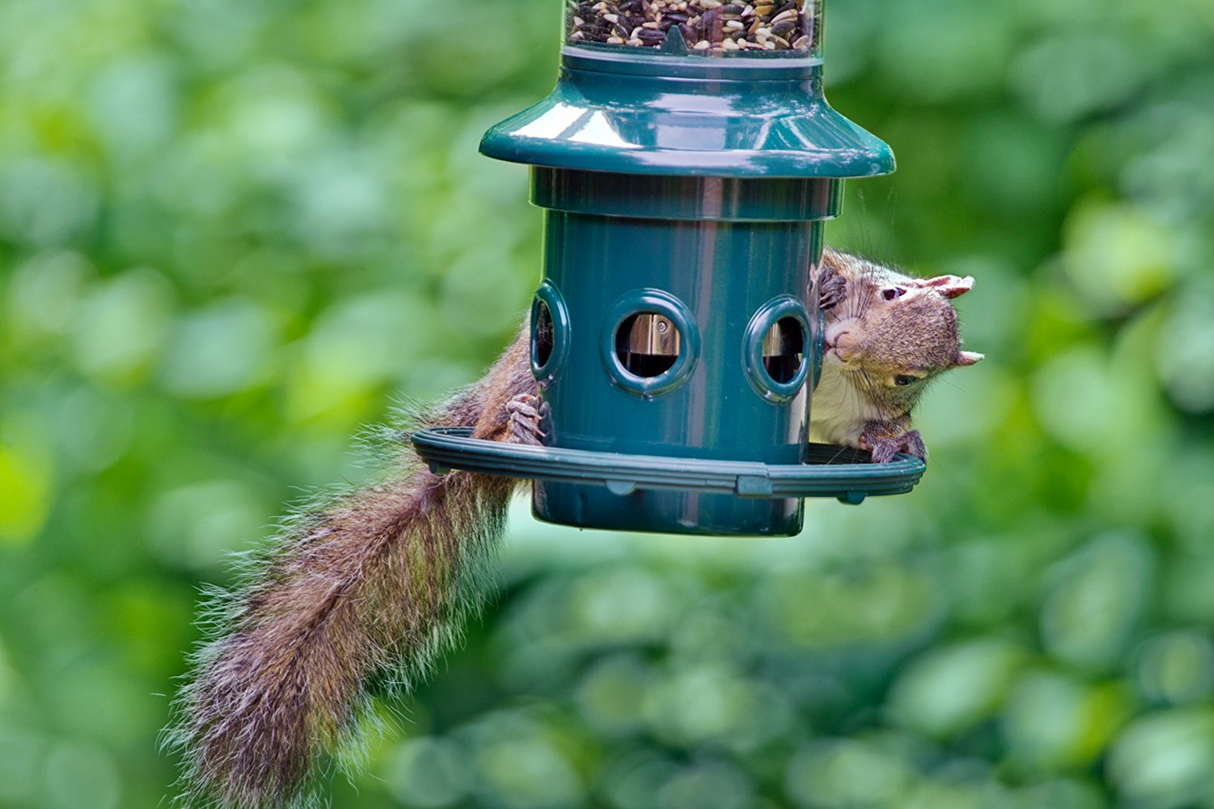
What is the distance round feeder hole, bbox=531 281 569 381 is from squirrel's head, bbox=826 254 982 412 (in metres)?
0.41

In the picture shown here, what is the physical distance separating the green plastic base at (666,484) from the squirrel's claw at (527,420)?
0.06m

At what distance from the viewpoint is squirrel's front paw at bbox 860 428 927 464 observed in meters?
2.33

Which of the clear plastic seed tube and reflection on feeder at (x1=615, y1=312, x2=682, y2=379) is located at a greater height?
the clear plastic seed tube

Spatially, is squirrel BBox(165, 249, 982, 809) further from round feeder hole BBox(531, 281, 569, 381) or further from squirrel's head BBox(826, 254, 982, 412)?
round feeder hole BBox(531, 281, 569, 381)

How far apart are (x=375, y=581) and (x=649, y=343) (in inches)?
22.7

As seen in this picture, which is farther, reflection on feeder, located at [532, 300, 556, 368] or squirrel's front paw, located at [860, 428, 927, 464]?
squirrel's front paw, located at [860, 428, 927, 464]

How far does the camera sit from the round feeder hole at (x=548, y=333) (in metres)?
2.13

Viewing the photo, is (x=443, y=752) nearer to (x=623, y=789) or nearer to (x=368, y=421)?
(x=623, y=789)

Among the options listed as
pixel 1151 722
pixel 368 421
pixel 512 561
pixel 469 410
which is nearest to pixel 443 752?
pixel 512 561

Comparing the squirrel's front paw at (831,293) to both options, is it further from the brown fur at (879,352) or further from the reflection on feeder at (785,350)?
the reflection on feeder at (785,350)

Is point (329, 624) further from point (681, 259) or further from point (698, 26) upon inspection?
point (698, 26)

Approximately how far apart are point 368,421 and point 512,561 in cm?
36

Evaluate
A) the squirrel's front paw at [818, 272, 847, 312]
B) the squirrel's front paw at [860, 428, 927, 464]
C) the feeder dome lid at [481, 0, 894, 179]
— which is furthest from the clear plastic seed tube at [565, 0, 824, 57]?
the squirrel's front paw at [860, 428, 927, 464]

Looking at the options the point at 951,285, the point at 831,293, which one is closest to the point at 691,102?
the point at 831,293
